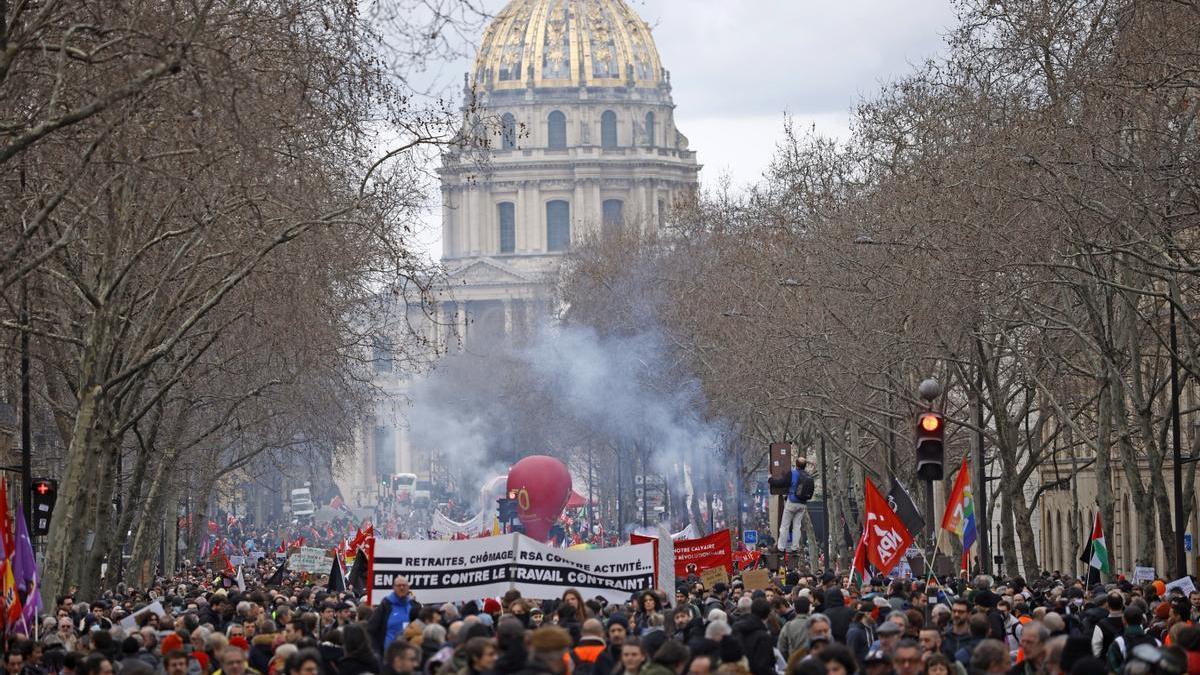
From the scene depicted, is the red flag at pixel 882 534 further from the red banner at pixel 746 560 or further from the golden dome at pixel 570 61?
the golden dome at pixel 570 61

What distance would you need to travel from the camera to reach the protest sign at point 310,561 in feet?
121

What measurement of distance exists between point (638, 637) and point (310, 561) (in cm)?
2216

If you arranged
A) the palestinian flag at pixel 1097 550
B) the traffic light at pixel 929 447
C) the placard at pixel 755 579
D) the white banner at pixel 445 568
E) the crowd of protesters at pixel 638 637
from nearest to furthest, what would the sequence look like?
1. the crowd of protesters at pixel 638 637
2. the white banner at pixel 445 568
3. the traffic light at pixel 929 447
4. the placard at pixel 755 579
5. the palestinian flag at pixel 1097 550

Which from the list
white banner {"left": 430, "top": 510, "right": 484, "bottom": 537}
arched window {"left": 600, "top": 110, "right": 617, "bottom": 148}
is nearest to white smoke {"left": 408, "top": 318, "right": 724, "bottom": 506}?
white banner {"left": 430, "top": 510, "right": 484, "bottom": 537}

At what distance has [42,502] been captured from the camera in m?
31.6

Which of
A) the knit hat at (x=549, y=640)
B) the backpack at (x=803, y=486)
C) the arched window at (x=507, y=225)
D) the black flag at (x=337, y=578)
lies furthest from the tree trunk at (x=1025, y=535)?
the arched window at (x=507, y=225)

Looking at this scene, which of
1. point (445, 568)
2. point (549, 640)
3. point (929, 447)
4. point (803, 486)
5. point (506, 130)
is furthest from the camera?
point (506, 130)

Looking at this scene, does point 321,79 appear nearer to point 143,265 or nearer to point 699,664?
point 143,265

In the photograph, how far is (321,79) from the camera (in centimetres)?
2686

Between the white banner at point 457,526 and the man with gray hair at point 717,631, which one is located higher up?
the white banner at point 457,526

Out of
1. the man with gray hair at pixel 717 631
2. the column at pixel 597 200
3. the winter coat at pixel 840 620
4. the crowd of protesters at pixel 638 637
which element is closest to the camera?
the crowd of protesters at pixel 638 637

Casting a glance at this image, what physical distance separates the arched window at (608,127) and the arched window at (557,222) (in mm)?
6252

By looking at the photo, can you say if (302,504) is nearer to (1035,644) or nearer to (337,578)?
(337,578)

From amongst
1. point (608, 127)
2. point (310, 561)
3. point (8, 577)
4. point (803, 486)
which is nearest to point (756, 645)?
point (8, 577)
